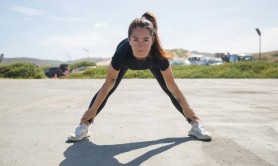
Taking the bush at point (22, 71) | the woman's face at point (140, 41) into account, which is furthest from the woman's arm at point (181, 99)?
the bush at point (22, 71)

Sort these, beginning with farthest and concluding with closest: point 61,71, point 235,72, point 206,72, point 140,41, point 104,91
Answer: point 61,71, point 206,72, point 235,72, point 104,91, point 140,41

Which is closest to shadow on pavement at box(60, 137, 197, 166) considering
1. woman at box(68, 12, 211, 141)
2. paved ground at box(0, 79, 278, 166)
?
paved ground at box(0, 79, 278, 166)

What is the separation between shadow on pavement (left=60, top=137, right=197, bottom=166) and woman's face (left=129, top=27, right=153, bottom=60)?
3.49ft

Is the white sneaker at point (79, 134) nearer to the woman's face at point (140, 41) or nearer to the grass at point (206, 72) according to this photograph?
the woman's face at point (140, 41)

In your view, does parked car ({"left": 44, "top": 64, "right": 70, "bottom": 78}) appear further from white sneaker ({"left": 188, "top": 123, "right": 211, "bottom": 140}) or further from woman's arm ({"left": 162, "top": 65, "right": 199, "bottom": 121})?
white sneaker ({"left": 188, "top": 123, "right": 211, "bottom": 140})

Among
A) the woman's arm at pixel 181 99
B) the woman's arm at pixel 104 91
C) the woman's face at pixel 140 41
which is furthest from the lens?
the woman's arm at pixel 181 99

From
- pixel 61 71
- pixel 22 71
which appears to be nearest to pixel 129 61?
pixel 22 71

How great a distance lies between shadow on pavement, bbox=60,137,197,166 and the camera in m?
2.93

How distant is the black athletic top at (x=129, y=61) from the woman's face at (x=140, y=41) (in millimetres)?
233

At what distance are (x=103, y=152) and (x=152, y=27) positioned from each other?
4.91ft

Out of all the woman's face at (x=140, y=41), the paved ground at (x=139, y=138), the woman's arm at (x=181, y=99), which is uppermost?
the woman's face at (x=140, y=41)

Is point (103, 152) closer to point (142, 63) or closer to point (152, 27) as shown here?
point (142, 63)

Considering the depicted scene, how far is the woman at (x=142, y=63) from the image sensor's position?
3439mm

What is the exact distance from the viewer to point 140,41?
3428mm
